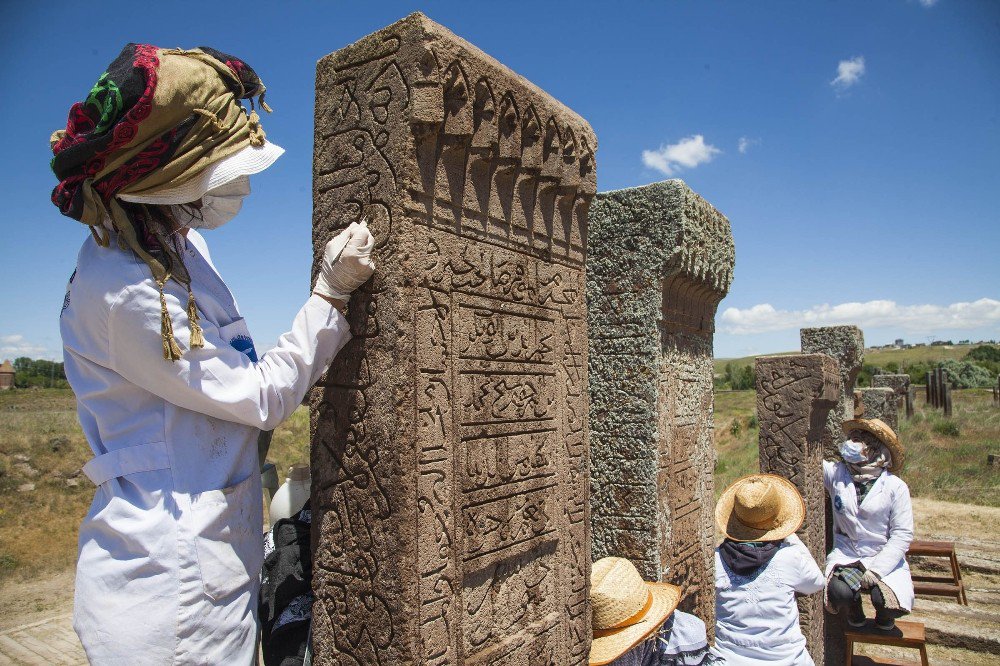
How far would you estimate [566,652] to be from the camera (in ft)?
8.61

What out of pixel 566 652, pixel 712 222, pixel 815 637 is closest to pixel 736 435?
pixel 815 637

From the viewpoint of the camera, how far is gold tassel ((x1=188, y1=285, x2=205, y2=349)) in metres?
1.63

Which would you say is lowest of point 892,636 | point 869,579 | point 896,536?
point 892,636

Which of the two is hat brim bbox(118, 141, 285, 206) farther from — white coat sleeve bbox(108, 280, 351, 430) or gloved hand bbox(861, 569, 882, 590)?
gloved hand bbox(861, 569, 882, 590)

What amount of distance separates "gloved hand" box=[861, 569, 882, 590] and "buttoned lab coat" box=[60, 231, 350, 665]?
16.0 ft

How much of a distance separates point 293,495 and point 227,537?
68cm

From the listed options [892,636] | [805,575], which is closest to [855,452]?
[892,636]

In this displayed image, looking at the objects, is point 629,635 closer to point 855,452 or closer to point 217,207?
point 217,207

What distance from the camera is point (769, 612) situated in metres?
3.57

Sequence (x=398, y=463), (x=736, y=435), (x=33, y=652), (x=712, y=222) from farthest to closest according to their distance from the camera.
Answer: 1. (x=736, y=435)
2. (x=33, y=652)
3. (x=712, y=222)
4. (x=398, y=463)

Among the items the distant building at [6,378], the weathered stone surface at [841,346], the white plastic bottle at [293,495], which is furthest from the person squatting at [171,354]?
the distant building at [6,378]

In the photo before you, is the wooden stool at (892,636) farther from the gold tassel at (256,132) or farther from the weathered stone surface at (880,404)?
the weathered stone surface at (880,404)

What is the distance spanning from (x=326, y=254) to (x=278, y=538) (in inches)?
38.2

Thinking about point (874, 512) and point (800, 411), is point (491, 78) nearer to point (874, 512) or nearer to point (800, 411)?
point (800, 411)
